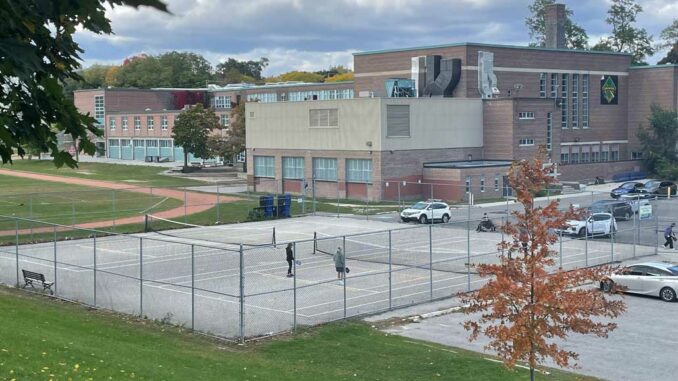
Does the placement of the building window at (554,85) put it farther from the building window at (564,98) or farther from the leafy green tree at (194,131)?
the leafy green tree at (194,131)

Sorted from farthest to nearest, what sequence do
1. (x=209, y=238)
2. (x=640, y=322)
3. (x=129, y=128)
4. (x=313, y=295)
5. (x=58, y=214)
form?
(x=129, y=128), (x=58, y=214), (x=209, y=238), (x=313, y=295), (x=640, y=322)

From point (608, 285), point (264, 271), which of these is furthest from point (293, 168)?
point (608, 285)

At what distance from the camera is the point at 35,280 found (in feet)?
104

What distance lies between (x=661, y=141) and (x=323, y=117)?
38.2m

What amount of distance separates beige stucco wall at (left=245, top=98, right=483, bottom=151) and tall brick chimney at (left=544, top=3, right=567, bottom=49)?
2532 centimetres

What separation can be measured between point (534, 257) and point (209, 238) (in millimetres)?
32012

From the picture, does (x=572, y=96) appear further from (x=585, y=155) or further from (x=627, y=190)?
(x=627, y=190)

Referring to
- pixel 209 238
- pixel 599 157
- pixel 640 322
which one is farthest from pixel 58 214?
pixel 599 157

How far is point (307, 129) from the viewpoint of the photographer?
71438 mm

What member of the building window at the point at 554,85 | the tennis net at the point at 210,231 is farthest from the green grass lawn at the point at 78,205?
the building window at the point at 554,85

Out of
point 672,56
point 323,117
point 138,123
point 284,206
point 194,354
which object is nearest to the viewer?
point 194,354

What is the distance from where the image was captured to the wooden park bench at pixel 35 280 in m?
29.9

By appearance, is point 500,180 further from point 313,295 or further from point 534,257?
point 534,257

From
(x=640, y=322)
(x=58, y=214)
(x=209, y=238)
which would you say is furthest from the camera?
(x=58, y=214)
